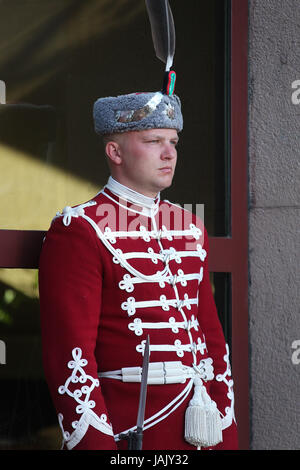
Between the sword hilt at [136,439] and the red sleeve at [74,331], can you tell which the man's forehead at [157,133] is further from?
the sword hilt at [136,439]

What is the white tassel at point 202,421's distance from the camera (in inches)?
107

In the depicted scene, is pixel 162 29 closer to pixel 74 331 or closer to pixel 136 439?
pixel 74 331

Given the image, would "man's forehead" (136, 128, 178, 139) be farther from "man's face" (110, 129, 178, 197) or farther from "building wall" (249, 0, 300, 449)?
"building wall" (249, 0, 300, 449)

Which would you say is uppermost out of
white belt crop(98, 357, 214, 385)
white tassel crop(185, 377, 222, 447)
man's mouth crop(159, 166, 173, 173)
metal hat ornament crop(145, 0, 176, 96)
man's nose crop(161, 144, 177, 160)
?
metal hat ornament crop(145, 0, 176, 96)

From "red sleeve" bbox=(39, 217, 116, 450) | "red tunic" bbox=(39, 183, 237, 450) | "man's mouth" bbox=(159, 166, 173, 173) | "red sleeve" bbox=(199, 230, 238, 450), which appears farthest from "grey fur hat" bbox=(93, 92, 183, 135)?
"red sleeve" bbox=(199, 230, 238, 450)

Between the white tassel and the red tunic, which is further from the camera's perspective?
the white tassel

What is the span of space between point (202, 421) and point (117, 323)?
1.42 feet

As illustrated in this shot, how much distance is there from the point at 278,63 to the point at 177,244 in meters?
1.34

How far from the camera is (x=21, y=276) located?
133 inches

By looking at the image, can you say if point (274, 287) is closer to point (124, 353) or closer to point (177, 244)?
point (177, 244)

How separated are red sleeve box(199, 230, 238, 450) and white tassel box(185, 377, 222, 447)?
0.12 meters

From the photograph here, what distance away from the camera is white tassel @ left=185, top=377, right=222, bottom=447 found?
2721 mm

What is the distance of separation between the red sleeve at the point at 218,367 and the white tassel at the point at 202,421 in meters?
0.12
